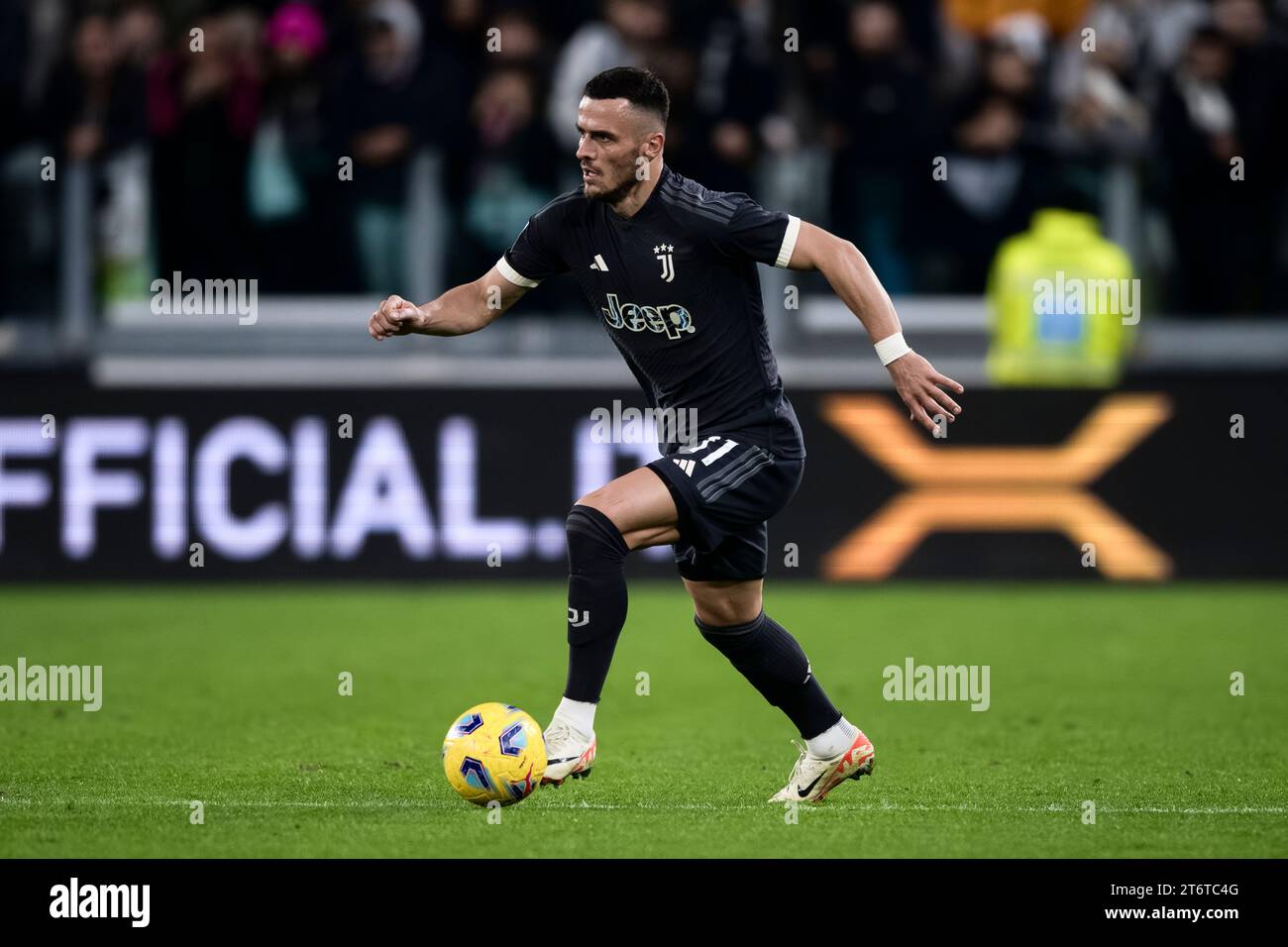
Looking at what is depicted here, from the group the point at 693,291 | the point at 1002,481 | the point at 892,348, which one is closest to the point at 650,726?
the point at 693,291

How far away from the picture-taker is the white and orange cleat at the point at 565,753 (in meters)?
6.61

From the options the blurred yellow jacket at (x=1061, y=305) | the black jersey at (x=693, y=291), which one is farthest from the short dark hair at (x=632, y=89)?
the blurred yellow jacket at (x=1061, y=305)

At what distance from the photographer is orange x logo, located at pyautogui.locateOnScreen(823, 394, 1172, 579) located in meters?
12.7

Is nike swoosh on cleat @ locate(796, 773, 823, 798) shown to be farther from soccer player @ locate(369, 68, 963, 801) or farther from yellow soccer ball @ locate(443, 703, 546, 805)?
yellow soccer ball @ locate(443, 703, 546, 805)

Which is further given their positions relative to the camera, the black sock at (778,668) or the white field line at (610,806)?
the black sock at (778,668)

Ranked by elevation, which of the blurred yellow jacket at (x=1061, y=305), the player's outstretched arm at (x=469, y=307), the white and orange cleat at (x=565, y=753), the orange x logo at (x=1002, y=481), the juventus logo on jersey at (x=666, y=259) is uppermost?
the blurred yellow jacket at (x=1061, y=305)

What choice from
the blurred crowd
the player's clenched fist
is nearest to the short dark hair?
the player's clenched fist

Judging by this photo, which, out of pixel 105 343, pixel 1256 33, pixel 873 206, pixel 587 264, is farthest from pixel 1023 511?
pixel 587 264

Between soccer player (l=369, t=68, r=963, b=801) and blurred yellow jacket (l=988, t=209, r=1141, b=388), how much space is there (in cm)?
623

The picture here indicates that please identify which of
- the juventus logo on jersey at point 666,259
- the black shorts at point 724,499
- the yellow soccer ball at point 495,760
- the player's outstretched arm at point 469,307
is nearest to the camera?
the yellow soccer ball at point 495,760

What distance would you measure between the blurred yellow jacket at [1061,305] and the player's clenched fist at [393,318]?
6.72 m

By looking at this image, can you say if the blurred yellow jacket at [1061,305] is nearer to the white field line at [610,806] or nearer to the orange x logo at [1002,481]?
the orange x logo at [1002,481]

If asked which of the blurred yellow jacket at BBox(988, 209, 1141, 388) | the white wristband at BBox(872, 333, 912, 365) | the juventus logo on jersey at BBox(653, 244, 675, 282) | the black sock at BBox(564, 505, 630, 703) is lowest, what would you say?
the black sock at BBox(564, 505, 630, 703)
